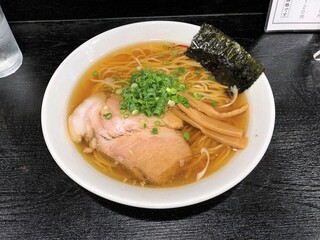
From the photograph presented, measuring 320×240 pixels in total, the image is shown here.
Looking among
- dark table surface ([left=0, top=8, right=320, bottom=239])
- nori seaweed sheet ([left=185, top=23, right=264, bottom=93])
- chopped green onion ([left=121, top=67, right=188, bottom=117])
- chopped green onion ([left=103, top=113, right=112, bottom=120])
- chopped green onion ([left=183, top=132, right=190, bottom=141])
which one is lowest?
dark table surface ([left=0, top=8, right=320, bottom=239])

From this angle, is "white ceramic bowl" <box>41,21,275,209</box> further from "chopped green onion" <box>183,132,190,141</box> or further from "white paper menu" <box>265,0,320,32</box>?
"white paper menu" <box>265,0,320,32</box>

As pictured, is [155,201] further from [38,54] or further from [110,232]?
[38,54]

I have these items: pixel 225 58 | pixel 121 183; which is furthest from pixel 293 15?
pixel 121 183

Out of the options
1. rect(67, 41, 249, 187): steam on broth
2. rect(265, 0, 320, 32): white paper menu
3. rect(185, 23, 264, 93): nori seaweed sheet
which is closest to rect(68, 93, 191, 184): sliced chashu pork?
rect(67, 41, 249, 187): steam on broth

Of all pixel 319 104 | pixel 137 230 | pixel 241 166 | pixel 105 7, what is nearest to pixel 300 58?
pixel 319 104

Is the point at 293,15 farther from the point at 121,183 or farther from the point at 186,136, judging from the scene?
the point at 121,183

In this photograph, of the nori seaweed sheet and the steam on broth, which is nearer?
the steam on broth
